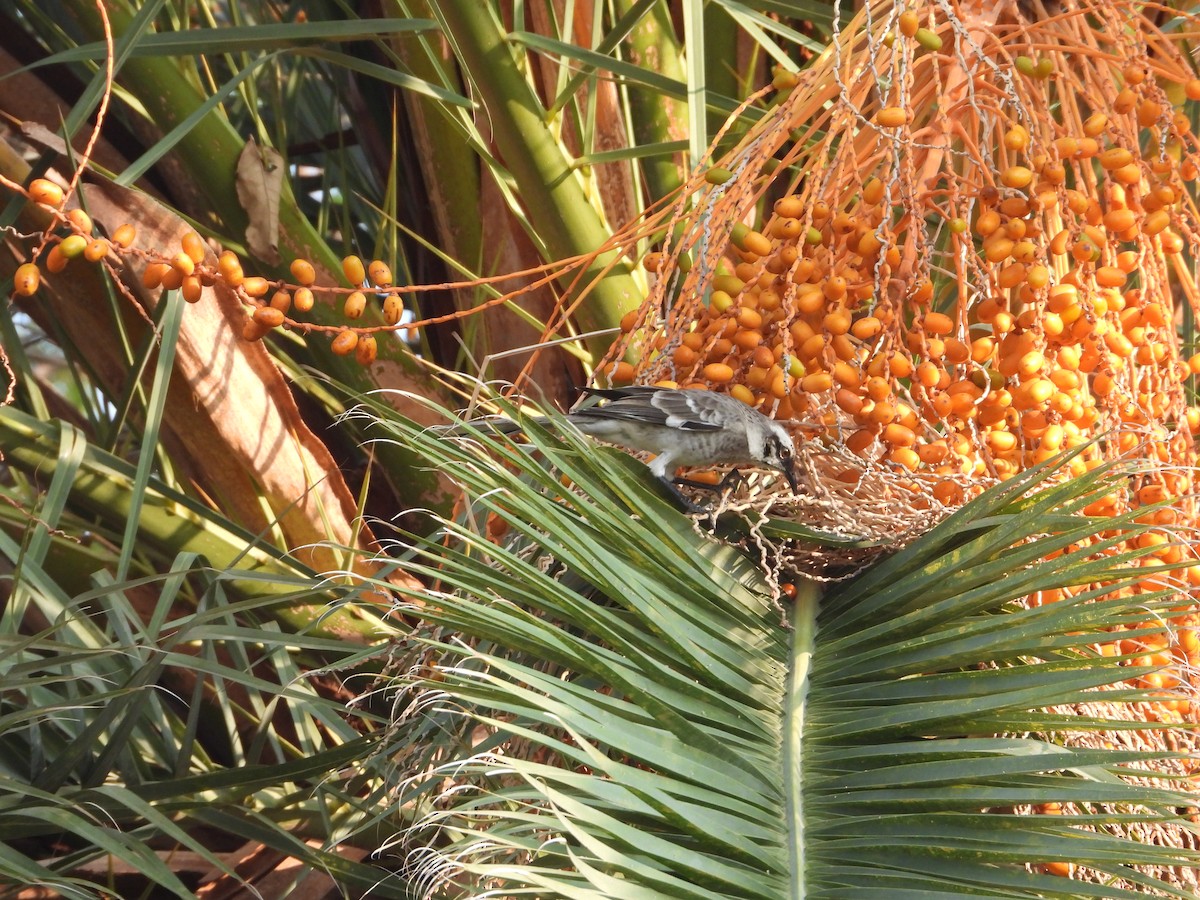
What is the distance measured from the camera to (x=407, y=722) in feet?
5.14

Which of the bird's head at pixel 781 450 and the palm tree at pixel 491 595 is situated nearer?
the palm tree at pixel 491 595

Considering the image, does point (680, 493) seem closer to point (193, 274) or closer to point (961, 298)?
point (961, 298)

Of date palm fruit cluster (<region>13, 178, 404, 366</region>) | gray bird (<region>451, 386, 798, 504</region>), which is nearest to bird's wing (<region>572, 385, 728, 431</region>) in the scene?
gray bird (<region>451, 386, 798, 504</region>)

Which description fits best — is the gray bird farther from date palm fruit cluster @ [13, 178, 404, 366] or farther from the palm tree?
date palm fruit cluster @ [13, 178, 404, 366]

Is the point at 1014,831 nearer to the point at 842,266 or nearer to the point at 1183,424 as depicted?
the point at 1183,424

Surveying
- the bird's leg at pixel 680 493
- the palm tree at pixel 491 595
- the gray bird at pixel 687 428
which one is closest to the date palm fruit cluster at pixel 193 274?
the palm tree at pixel 491 595

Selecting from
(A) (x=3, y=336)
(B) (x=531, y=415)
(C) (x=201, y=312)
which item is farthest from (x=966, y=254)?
(A) (x=3, y=336)

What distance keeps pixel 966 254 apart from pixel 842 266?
15 centimetres

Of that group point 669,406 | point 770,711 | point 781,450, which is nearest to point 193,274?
point 669,406

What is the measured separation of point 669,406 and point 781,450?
195 mm

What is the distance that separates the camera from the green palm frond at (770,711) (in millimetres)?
1085

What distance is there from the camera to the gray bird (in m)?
1.69

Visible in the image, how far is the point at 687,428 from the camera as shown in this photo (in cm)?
187

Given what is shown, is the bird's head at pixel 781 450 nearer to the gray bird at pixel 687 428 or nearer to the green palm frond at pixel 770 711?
the gray bird at pixel 687 428
